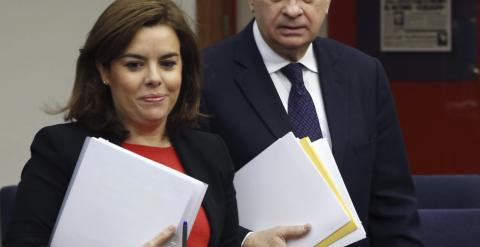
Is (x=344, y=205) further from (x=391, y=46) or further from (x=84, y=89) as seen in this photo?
(x=391, y=46)

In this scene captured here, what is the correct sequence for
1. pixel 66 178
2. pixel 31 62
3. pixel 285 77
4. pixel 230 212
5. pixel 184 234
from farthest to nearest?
pixel 31 62, pixel 285 77, pixel 230 212, pixel 66 178, pixel 184 234

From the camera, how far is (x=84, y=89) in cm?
254

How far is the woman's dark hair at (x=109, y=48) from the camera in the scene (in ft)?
8.02

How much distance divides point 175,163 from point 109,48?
323 mm

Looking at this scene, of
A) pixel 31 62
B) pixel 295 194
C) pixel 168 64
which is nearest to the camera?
pixel 168 64

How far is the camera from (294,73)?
9.78 feet

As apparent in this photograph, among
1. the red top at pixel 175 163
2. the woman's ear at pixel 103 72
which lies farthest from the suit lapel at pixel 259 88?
the woman's ear at pixel 103 72

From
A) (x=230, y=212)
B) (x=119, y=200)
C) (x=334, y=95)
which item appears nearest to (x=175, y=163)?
(x=230, y=212)

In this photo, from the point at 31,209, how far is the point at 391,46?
3.49 meters

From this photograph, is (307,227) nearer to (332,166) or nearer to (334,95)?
(332,166)

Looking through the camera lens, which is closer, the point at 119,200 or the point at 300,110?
the point at 119,200

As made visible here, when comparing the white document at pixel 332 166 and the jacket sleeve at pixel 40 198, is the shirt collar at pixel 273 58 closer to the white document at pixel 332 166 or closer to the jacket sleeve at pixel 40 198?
the white document at pixel 332 166

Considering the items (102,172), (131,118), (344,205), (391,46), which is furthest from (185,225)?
(391,46)

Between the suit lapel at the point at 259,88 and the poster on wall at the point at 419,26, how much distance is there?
260cm
